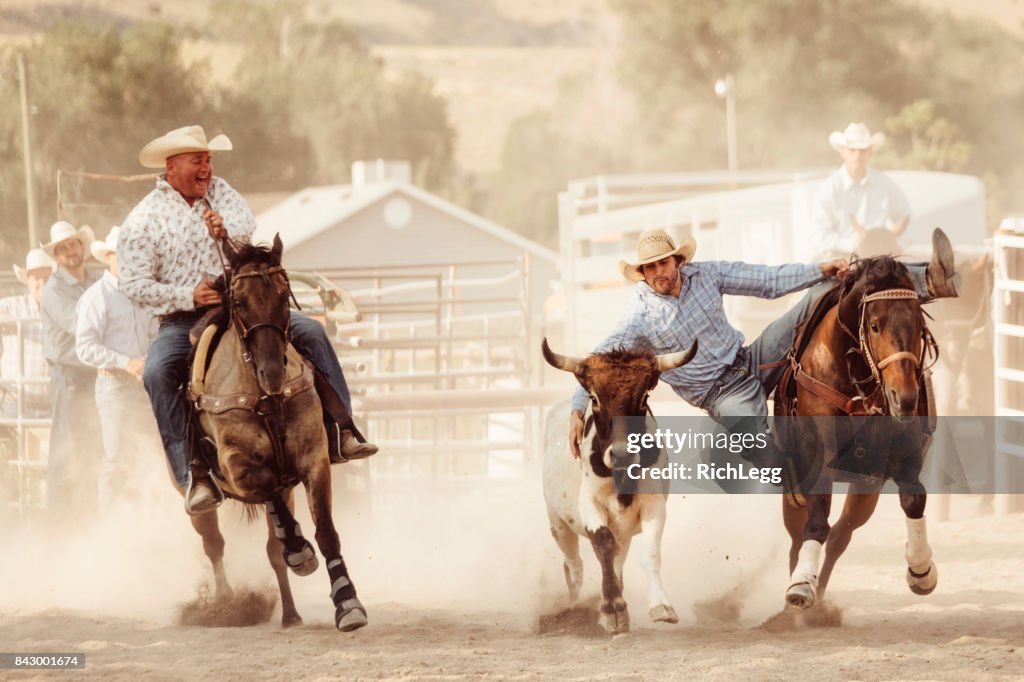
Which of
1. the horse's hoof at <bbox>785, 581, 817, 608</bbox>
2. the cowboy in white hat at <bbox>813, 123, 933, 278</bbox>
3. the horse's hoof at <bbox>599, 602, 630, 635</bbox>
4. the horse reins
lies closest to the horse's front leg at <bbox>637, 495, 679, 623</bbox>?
the horse's hoof at <bbox>599, 602, 630, 635</bbox>

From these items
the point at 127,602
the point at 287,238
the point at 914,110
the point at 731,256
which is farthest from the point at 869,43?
the point at 127,602

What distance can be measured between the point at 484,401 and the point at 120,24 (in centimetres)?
7533

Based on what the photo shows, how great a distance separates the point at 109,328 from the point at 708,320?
4.11 meters

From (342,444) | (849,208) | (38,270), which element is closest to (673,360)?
(342,444)

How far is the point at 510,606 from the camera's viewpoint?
7.93 m

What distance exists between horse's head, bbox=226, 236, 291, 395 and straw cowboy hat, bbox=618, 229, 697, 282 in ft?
5.05

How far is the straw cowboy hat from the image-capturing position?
22.3 feet

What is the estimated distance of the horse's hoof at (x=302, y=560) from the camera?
673 centimetres

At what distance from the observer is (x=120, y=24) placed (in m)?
82.3

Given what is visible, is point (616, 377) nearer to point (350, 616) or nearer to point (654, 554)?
point (654, 554)

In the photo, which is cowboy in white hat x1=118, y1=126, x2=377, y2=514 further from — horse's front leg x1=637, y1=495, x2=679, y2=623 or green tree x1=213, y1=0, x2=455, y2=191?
green tree x1=213, y1=0, x2=455, y2=191

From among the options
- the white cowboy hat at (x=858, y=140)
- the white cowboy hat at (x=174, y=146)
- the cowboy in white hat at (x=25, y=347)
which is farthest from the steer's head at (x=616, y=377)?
the cowboy in white hat at (x=25, y=347)

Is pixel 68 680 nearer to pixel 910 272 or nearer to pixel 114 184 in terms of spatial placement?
pixel 910 272

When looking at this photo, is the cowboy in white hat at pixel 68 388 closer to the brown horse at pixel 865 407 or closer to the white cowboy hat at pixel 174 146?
the white cowboy hat at pixel 174 146
